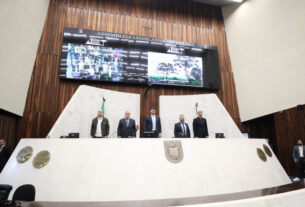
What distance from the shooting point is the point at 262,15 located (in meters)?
6.54

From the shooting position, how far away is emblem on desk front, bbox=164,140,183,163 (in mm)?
3146

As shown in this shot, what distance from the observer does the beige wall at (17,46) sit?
15.4 ft

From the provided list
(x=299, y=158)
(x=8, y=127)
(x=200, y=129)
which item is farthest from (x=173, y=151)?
(x=8, y=127)

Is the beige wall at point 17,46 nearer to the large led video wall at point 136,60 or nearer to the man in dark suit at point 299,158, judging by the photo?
the large led video wall at point 136,60

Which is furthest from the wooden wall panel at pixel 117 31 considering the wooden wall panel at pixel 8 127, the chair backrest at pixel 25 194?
the chair backrest at pixel 25 194

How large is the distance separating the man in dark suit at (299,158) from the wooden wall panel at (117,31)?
6.77 feet

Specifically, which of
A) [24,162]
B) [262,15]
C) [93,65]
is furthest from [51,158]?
[262,15]

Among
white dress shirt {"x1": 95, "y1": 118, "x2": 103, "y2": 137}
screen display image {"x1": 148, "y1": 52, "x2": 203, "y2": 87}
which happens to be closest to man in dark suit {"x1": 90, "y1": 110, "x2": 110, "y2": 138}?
white dress shirt {"x1": 95, "y1": 118, "x2": 103, "y2": 137}

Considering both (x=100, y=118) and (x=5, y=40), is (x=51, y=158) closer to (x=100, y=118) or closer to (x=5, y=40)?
(x=100, y=118)

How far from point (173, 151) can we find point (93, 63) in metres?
4.21

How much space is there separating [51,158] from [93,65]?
3.78 metres

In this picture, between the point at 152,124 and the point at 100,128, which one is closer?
the point at 100,128

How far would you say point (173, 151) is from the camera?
3.21 m

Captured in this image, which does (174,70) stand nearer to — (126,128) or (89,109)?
(89,109)
